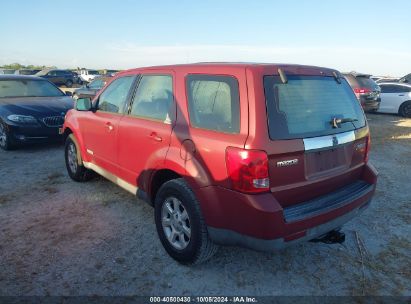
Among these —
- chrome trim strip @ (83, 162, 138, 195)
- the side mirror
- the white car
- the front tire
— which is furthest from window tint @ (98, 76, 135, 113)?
the white car

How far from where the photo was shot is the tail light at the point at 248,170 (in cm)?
237

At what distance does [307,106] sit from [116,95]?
242cm

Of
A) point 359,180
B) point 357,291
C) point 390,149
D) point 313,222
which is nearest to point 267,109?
point 313,222

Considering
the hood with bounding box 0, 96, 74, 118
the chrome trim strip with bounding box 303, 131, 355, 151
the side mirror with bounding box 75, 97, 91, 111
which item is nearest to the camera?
the chrome trim strip with bounding box 303, 131, 355, 151

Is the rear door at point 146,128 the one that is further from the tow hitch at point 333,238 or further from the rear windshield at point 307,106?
the tow hitch at point 333,238

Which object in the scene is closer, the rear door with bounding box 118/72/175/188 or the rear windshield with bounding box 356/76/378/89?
the rear door with bounding box 118/72/175/188

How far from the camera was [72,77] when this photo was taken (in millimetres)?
31625

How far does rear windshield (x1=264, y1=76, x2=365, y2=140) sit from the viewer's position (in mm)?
2500

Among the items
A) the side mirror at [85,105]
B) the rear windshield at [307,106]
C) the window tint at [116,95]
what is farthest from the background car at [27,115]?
the rear windshield at [307,106]

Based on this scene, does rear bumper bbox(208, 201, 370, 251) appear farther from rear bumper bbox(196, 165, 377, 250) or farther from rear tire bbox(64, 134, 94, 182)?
rear tire bbox(64, 134, 94, 182)

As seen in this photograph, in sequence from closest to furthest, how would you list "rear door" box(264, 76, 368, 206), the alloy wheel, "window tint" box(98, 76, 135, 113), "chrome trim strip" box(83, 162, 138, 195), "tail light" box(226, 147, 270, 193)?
"tail light" box(226, 147, 270, 193) → "rear door" box(264, 76, 368, 206) → the alloy wheel → "chrome trim strip" box(83, 162, 138, 195) → "window tint" box(98, 76, 135, 113)

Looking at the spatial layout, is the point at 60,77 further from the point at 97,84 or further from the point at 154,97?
the point at 154,97

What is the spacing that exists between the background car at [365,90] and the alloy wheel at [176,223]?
11.3 metres

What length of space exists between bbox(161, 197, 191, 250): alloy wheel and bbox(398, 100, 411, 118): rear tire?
1396 cm
